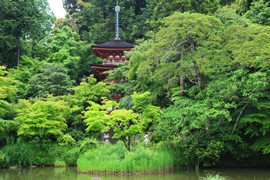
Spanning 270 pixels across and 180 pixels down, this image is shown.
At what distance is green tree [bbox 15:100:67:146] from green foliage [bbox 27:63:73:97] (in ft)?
11.3

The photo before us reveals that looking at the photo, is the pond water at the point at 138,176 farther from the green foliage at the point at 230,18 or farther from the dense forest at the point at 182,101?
the green foliage at the point at 230,18

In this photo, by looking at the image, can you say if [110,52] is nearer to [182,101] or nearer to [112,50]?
[112,50]

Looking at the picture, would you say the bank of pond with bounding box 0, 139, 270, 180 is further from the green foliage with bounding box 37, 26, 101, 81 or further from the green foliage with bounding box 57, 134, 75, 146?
the green foliage with bounding box 37, 26, 101, 81

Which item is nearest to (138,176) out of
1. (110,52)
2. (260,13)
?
(260,13)

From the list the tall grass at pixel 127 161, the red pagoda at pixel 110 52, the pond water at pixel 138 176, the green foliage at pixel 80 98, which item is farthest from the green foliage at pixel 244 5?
the tall grass at pixel 127 161

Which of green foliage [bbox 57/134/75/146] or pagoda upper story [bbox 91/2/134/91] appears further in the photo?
pagoda upper story [bbox 91/2/134/91]

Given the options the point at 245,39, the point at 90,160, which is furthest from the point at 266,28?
the point at 90,160

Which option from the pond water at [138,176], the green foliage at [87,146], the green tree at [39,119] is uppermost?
the green tree at [39,119]

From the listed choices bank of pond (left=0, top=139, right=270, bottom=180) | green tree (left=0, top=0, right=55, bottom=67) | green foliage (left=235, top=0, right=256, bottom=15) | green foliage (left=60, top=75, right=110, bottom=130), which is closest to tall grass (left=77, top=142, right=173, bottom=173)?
bank of pond (left=0, top=139, right=270, bottom=180)

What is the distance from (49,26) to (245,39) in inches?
1109

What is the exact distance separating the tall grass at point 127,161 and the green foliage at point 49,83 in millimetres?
7833

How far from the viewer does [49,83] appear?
2020 cm

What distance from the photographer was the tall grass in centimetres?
1247

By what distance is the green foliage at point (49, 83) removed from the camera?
19936 millimetres
